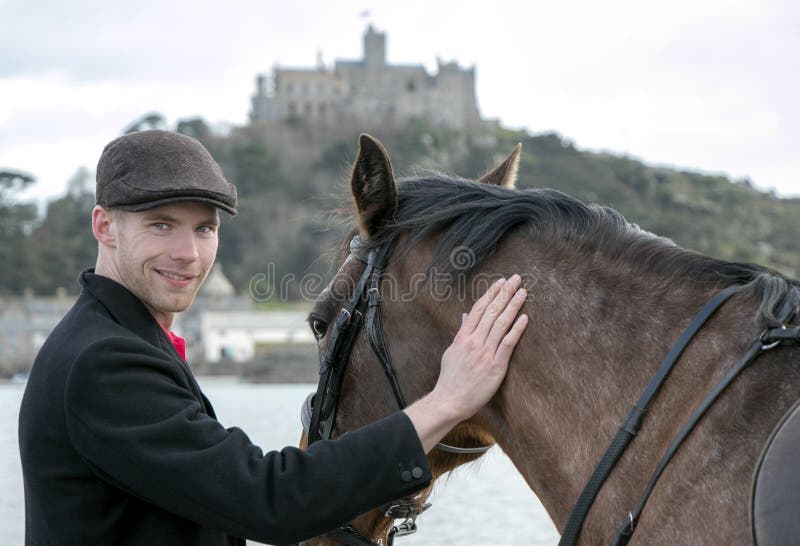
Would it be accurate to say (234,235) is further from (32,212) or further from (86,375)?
(86,375)

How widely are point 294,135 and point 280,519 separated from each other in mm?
121560

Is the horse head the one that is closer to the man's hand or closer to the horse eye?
the horse eye

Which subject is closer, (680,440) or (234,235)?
(680,440)

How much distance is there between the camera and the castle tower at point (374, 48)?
135250mm

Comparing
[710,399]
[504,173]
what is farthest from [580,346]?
[504,173]

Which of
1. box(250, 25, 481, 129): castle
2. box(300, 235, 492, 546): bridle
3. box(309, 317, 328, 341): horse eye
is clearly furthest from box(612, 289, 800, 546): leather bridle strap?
box(250, 25, 481, 129): castle

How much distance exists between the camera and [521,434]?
2.46 m

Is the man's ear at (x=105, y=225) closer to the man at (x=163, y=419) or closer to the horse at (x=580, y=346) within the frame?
the man at (x=163, y=419)

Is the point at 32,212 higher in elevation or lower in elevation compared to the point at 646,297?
lower

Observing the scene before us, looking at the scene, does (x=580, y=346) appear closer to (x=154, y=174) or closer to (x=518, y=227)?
(x=518, y=227)

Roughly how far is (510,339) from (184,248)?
0.87m

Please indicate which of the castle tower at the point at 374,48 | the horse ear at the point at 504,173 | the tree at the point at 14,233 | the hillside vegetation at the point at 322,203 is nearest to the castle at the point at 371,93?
the castle tower at the point at 374,48

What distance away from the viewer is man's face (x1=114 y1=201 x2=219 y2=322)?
2.50 meters

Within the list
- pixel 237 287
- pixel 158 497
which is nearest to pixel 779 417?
pixel 158 497
